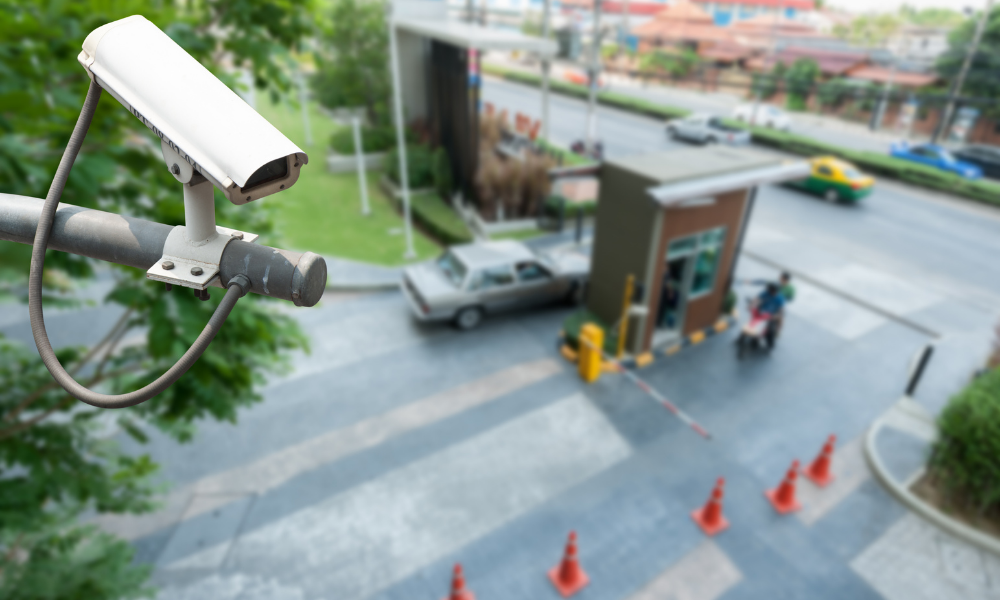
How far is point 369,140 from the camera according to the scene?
832 inches

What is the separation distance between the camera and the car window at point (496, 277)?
10.4 m

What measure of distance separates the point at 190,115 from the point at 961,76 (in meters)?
34.0

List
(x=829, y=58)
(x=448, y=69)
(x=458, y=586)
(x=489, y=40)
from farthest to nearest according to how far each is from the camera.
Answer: (x=829, y=58), (x=448, y=69), (x=489, y=40), (x=458, y=586)

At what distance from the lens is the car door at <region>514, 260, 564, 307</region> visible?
10693 millimetres

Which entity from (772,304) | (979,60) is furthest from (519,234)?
(979,60)

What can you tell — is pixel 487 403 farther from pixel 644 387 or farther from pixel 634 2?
pixel 634 2

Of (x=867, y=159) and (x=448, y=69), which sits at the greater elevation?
(x=448, y=69)

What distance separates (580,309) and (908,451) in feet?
18.1

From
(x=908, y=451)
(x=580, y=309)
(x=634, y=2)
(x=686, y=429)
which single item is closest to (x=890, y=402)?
(x=908, y=451)

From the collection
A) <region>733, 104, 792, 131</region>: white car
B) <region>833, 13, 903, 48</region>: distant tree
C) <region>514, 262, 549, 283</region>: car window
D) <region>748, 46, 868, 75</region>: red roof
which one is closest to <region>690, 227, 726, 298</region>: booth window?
<region>514, 262, 549, 283</region>: car window

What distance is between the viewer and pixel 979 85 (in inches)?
1017

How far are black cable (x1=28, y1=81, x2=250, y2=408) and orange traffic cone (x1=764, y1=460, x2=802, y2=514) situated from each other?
288 inches

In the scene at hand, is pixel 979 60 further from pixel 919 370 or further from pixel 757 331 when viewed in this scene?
pixel 757 331

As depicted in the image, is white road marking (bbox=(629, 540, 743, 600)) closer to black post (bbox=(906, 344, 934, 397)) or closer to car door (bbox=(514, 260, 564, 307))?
black post (bbox=(906, 344, 934, 397))
